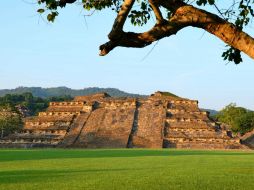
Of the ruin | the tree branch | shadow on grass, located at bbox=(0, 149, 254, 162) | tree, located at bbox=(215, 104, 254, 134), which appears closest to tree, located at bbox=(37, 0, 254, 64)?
the tree branch

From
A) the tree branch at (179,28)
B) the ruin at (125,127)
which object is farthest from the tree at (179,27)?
the ruin at (125,127)

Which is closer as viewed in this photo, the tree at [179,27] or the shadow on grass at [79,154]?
the tree at [179,27]

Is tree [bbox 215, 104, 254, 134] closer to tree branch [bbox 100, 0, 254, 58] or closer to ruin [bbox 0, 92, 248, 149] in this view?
ruin [bbox 0, 92, 248, 149]

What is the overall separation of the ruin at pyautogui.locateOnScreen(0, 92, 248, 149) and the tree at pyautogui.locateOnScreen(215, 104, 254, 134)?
3906 cm

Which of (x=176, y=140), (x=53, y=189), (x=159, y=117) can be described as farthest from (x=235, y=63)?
(x=159, y=117)

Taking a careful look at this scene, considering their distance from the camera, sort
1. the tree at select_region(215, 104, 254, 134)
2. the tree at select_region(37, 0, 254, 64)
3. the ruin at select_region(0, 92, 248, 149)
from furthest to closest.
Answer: the tree at select_region(215, 104, 254, 134) < the ruin at select_region(0, 92, 248, 149) < the tree at select_region(37, 0, 254, 64)

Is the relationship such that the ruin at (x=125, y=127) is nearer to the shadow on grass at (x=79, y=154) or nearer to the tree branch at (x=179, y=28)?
the shadow on grass at (x=79, y=154)

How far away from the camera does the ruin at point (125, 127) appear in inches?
2142

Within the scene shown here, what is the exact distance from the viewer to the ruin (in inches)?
2142

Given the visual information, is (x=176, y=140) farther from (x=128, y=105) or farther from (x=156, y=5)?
(x=156, y=5)

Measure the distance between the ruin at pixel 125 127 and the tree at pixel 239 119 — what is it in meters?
39.1

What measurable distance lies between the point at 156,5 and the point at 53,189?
5.34 meters

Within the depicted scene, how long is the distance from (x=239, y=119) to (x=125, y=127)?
50.1m

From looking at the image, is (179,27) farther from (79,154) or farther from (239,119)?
(239,119)
